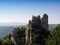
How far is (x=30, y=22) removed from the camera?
102 meters

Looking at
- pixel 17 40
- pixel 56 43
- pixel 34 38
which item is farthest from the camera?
pixel 17 40

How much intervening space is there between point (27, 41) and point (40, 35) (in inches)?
284

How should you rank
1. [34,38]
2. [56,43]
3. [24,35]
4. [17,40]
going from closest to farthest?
[56,43] < [34,38] < [17,40] < [24,35]

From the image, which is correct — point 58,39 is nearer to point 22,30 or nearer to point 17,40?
point 17,40

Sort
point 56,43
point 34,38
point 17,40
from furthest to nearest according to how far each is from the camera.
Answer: point 17,40 < point 34,38 < point 56,43

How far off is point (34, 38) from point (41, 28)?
249 inches

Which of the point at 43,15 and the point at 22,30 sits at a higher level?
the point at 43,15

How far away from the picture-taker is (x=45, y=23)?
362 feet

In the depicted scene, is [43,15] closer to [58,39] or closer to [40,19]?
[40,19]

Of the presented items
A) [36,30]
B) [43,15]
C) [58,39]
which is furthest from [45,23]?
[58,39]

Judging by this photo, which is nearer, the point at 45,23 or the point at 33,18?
the point at 33,18

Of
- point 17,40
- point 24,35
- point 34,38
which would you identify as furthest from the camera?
point 24,35

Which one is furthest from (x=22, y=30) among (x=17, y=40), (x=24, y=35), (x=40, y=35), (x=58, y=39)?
(x=58, y=39)

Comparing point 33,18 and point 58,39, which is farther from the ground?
point 33,18
